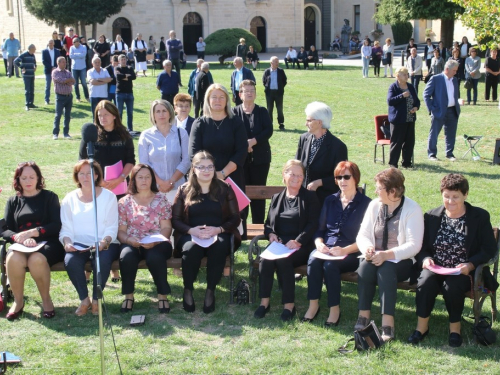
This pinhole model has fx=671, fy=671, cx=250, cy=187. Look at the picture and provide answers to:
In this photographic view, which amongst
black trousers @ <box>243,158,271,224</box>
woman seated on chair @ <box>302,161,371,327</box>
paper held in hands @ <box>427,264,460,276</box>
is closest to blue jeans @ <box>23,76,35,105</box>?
black trousers @ <box>243,158,271,224</box>

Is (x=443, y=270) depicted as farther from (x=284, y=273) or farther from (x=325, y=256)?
(x=284, y=273)

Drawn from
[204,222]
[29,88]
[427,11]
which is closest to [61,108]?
[29,88]

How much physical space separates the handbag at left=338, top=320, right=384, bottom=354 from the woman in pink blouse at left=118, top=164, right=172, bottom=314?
1.93 meters

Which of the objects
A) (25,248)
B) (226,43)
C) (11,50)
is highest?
(226,43)

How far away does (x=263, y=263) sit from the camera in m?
6.61

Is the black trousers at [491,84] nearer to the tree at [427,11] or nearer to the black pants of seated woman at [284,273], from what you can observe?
the tree at [427,11]

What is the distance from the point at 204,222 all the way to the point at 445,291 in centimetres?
248

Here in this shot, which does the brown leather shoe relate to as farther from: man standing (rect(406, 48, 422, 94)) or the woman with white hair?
man standing (rect(406, 48, 422, 94))

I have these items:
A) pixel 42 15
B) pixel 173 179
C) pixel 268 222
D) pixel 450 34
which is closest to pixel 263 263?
pixel 268 222

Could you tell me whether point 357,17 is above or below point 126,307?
above

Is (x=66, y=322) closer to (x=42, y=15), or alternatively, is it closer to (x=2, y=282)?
(x=2, y=282)

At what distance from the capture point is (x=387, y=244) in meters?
6.26

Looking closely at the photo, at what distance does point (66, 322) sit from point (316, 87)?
804 inches

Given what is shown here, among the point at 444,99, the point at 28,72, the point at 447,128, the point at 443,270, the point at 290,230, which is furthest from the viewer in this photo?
the point at 28,72
